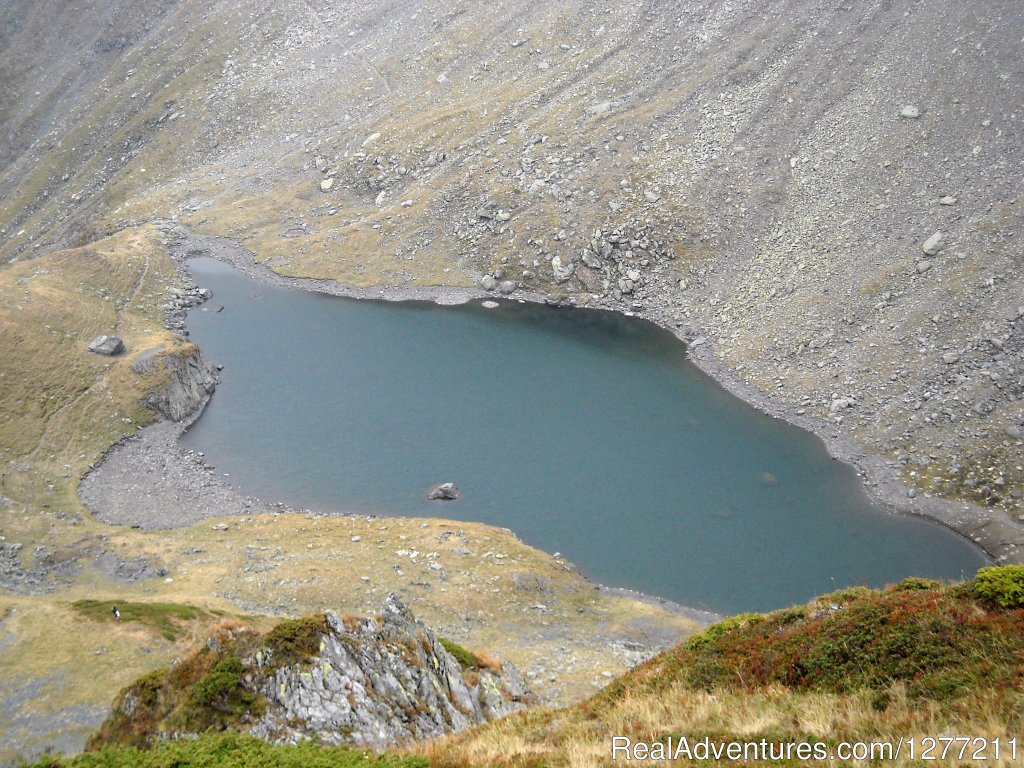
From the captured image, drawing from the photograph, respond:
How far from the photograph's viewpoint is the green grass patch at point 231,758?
1730 centimetres

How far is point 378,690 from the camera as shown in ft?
85.8

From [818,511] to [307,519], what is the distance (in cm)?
4415

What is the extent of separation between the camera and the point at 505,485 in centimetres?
6819

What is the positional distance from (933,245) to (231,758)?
82862 millimetres

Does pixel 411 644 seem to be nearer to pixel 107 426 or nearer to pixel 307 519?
pixel 307 519

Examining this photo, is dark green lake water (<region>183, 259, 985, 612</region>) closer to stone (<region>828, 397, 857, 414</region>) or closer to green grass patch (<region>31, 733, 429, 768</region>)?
stone (<region>828, 397, 857, 414</region>)

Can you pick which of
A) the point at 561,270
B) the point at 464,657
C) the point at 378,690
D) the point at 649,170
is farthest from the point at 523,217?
the point at 378,690

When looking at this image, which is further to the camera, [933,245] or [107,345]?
[107,345]

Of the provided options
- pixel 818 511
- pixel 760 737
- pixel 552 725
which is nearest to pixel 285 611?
pixel 552 725

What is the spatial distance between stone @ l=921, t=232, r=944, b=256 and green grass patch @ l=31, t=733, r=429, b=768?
261 feet

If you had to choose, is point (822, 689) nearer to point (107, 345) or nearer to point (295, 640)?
point (295, 640)

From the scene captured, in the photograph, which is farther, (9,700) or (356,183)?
(356,183)

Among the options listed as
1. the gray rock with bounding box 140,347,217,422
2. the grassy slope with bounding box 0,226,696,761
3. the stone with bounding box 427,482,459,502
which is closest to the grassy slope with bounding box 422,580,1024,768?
the grassy slope with bounding box 0,226,696,761

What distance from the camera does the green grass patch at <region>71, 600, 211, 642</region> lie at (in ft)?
137
